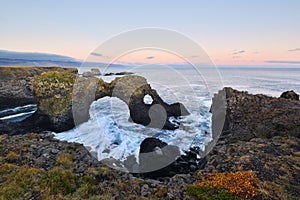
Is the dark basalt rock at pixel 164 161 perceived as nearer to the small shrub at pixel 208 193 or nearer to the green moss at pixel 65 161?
the green moss at pixel 65 161

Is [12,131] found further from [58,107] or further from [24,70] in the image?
[24,70]

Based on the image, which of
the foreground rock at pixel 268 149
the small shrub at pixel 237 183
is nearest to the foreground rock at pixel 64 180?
the small shrub at pixel 237 183

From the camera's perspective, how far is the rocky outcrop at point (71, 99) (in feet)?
94.8

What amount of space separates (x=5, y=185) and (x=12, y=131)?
22444 millimetres

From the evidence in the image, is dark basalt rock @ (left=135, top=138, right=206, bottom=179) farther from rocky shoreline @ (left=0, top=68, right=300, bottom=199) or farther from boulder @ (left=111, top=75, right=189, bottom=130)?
boulder @ (left=111, top=75, right=189, bottom=130)

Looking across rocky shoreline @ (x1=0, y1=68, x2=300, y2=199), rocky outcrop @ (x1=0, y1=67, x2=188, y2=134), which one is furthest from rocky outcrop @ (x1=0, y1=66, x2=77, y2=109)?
rocky shoreline @ (x1=0, y1=68, x2=300, y2=199)

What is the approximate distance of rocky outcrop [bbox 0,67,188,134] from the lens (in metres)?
28.9

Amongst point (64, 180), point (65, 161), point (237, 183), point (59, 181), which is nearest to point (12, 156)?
point (65, 161)

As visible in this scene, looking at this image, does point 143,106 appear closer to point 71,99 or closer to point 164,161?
point 71,99

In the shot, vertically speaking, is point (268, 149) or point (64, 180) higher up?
point (268, 149)

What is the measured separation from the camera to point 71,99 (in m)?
32.4

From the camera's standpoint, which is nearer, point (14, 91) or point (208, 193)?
point (208, 193)

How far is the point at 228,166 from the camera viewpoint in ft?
34.7

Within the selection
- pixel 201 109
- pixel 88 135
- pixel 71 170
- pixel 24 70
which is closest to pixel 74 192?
pixel 71 170
